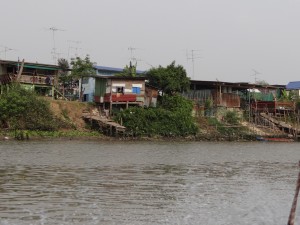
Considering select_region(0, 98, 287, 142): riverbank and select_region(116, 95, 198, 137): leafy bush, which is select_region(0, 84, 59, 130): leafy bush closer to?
select_region(0, 98, 287, 142): riverbank

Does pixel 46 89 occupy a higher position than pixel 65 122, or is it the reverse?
pixel 46 89

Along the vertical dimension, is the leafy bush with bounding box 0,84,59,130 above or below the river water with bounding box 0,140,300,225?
above

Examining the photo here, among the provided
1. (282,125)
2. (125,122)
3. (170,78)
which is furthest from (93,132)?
(282,125)

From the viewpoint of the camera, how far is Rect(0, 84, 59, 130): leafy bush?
33.9 meters

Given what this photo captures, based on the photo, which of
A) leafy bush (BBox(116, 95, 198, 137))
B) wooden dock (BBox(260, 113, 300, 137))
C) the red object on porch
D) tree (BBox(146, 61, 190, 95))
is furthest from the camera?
wooden dock (BBox(260, 113, 300, 137))

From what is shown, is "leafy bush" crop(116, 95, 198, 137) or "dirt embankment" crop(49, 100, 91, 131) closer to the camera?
"leafy bush" crop(116, 95, 198, 137)

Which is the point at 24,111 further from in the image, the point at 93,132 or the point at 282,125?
the point at 282,125

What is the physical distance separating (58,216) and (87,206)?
3.63 feet

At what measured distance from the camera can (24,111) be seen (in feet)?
113

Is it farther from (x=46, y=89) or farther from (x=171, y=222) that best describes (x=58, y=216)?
(x=46, y=89)

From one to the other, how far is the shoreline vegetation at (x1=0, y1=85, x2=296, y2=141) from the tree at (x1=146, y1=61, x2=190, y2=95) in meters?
1.02

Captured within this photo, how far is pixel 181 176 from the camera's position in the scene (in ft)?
51.1

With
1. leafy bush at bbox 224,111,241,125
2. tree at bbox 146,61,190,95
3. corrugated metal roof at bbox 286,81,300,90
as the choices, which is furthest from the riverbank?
corrugated metal roof at bbox 286,81,300,90

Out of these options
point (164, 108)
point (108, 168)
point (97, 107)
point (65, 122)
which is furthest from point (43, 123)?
point (108, 168)
